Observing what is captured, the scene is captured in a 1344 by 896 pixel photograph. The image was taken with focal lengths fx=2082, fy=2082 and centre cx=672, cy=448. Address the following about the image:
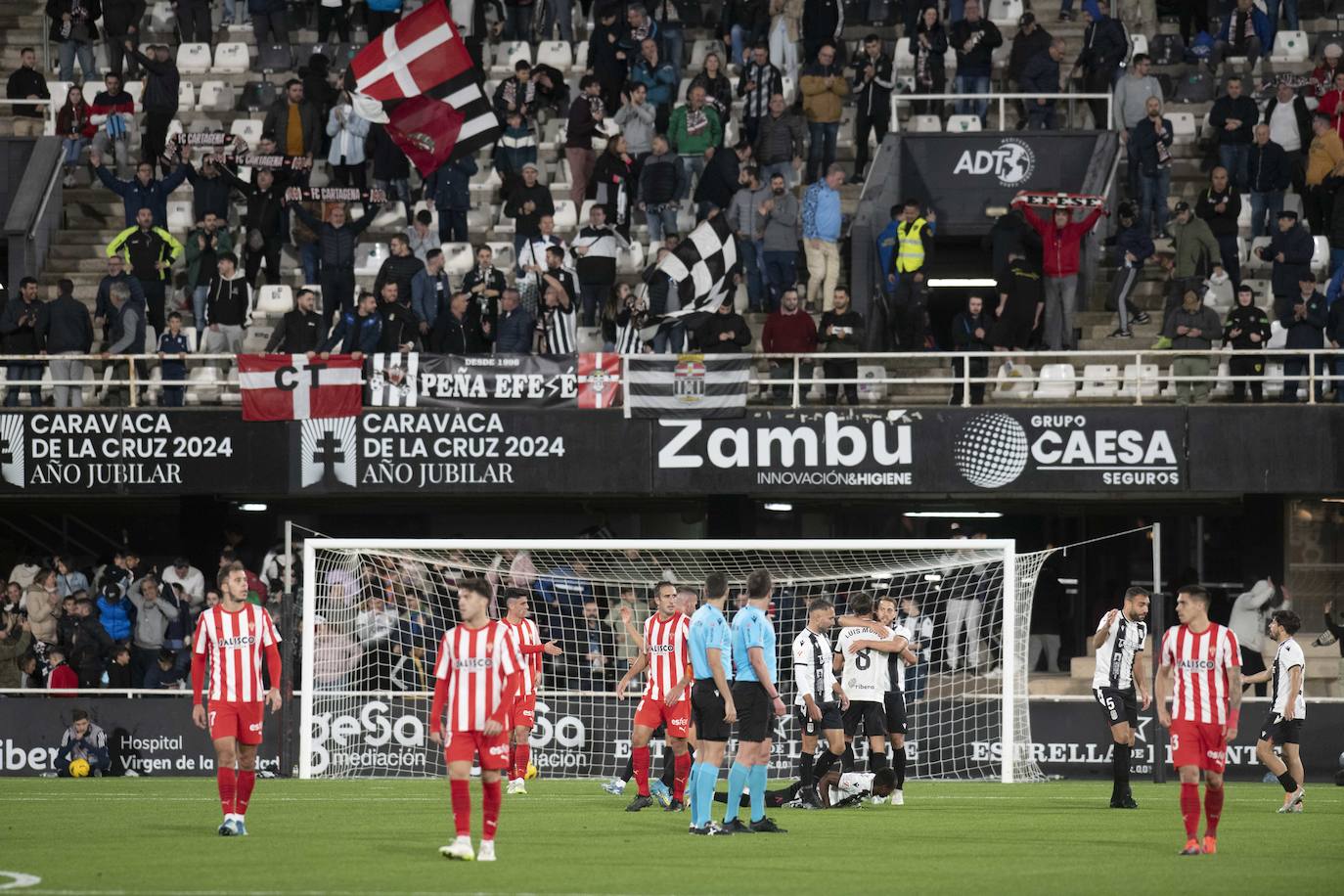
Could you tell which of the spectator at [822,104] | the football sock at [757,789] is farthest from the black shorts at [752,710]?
the spectator at [822,104]

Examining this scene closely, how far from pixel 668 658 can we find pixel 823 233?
441 inches

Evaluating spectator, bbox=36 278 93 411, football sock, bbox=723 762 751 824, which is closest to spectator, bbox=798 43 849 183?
spectator, bbox=36 278 93 411

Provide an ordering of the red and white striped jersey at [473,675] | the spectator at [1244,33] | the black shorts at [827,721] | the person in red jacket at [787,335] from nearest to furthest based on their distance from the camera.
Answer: the red and white striped jersey at [473,675]
the black shorts at [827,721]
the person in red jacket at [787,335]
the spectator at [1244,33]

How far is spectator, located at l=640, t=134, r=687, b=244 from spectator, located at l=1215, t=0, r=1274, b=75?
9072mm

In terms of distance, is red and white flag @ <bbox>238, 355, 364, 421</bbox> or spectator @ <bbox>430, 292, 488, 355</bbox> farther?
spectator @ <bbox>430, 292, 488, 355</bbox>

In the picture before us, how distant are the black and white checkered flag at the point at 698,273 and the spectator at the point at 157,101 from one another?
28.6ft

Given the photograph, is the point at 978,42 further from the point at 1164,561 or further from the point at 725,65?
the point at 1164,561

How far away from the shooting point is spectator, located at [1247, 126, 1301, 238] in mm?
28750

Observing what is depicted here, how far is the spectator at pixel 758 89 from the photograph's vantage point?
2964 cm

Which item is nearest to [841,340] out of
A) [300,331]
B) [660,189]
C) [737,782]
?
[660,189]

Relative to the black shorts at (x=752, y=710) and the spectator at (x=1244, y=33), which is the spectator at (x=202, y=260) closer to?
the spectator at (x=1244, y=33)

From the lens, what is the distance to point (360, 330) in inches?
1054

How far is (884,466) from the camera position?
2675cm

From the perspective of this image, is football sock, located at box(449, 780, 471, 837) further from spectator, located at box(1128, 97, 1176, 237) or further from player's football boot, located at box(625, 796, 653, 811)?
spectator, located at box(1128, 97, 1176, 237)
